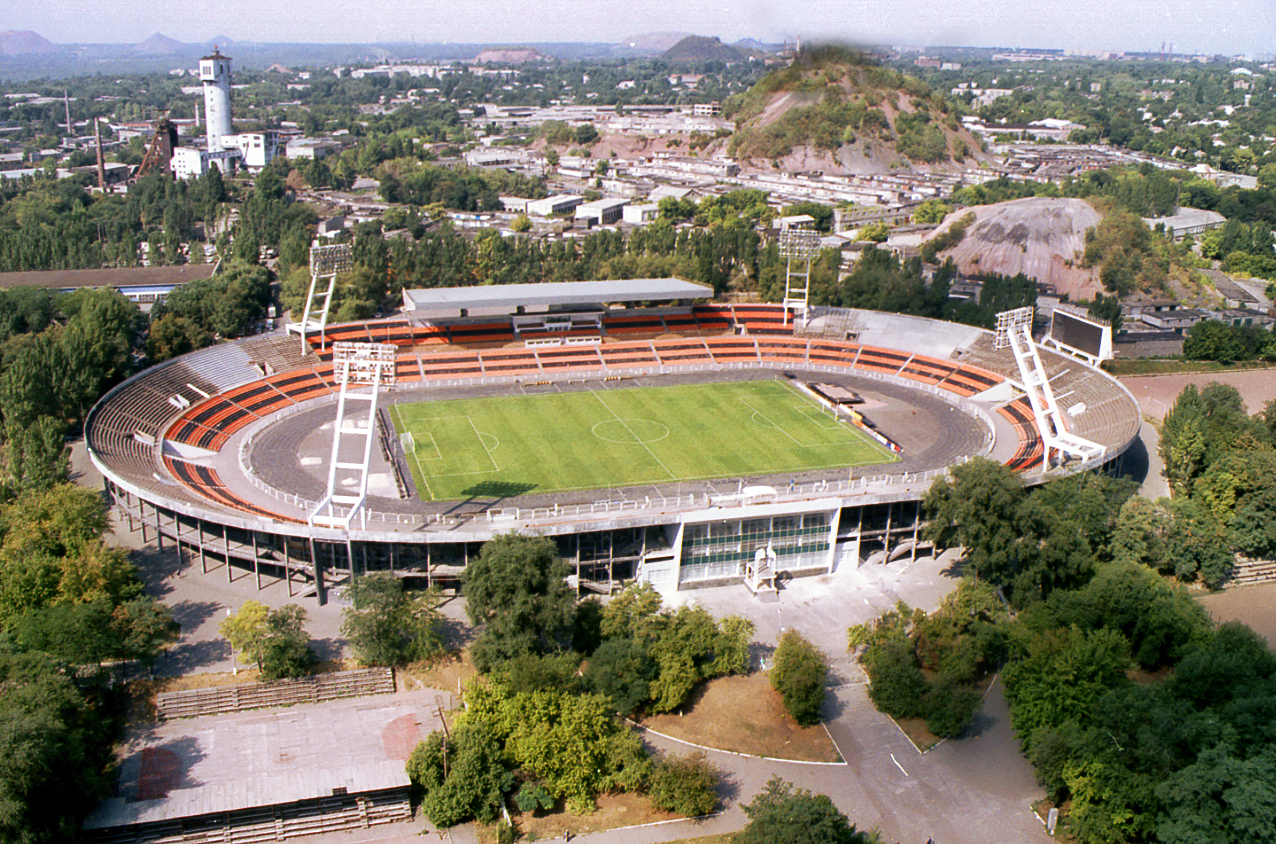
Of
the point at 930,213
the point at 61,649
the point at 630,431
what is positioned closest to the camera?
the point at 61,649

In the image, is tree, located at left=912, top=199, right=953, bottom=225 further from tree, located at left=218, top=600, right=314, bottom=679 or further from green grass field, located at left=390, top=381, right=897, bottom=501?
tree, located at left=218, top=600, right=314, bottom=679

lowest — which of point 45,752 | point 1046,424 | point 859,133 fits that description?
point 45,752

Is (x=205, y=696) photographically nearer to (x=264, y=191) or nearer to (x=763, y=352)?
(x=763, y=352)

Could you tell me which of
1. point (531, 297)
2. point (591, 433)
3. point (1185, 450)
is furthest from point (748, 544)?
point (531, 297)

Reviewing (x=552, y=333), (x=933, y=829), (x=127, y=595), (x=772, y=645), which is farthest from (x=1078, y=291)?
(x=127, y=595)

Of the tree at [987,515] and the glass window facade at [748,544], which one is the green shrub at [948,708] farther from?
the glass window facade at [748,544]

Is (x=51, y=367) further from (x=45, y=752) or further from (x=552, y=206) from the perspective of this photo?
(x=552, y=206)
